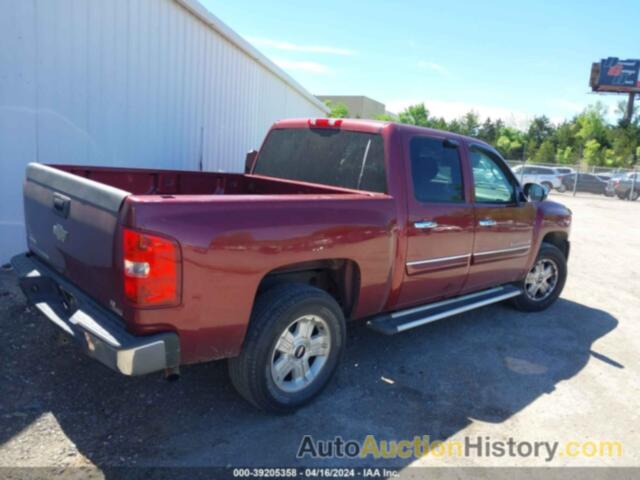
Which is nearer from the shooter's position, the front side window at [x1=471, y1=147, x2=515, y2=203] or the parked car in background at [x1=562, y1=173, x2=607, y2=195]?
the front side window at [x1=471, y1=147, x2=515, y2=203]

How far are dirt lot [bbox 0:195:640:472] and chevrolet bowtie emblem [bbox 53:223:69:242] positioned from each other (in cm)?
108

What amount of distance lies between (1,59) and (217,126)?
4378 millimetres

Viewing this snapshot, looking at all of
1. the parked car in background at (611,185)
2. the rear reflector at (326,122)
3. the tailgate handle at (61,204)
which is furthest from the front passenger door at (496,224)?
the parked car in background at (611,185)

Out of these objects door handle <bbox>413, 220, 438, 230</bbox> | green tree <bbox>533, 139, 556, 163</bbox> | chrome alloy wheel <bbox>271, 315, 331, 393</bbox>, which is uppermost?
green tree <bbox>533, 139, 556, 163</bbox>

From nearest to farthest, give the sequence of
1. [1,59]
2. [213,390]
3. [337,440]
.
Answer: [337,440] → [213,390] → [1,59]

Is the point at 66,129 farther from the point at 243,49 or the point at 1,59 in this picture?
the point at 243,49

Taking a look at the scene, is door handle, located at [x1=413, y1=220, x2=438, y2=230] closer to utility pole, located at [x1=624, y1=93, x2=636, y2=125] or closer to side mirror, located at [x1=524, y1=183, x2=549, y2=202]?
side mirror, located at [x1=524, y1=183, x2=549, y2=202]

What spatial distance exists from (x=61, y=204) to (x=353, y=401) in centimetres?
232

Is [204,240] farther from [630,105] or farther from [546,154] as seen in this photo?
[630,105]

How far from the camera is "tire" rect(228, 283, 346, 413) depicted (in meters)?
3.10

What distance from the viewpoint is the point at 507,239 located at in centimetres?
509

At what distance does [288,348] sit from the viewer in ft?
10.9

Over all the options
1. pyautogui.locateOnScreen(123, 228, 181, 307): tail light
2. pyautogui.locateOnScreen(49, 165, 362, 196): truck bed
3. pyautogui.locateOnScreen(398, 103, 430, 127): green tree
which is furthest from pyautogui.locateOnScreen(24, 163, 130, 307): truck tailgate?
pyautogui.locateOnScreen(398, 103, 430, 127): green tree

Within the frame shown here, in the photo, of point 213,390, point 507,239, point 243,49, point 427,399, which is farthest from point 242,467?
point 243,49
